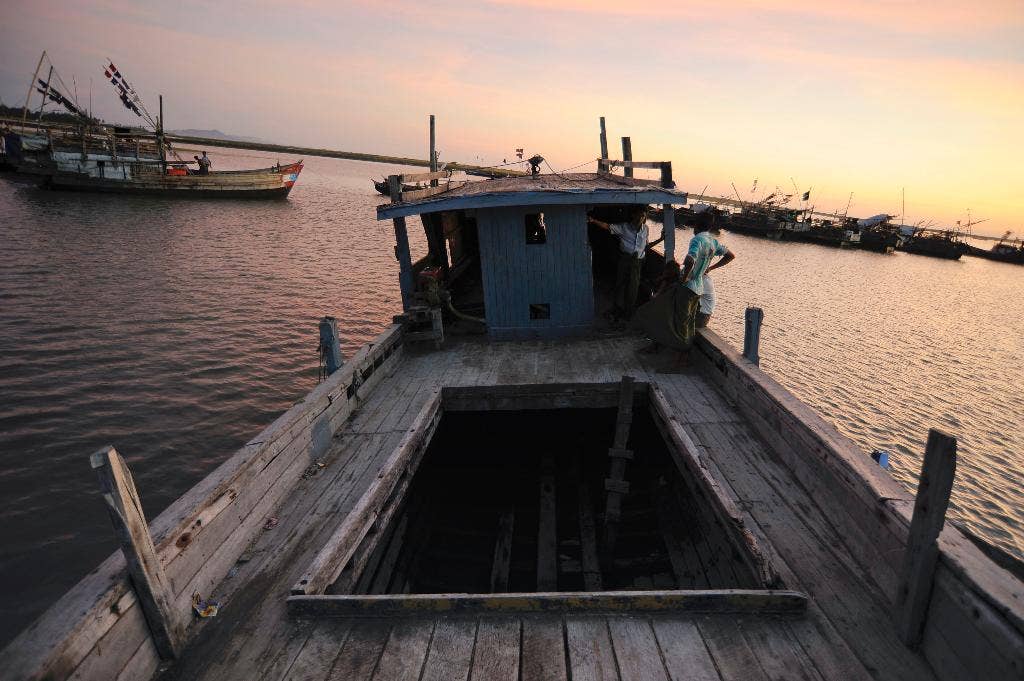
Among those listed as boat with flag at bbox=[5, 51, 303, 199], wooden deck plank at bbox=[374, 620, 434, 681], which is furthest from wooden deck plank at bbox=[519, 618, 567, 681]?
boat with flag at bbox=[5, 51, 303, 199]

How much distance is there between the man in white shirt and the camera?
8.45m

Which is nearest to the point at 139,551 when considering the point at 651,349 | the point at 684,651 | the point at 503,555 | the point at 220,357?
the point at 684,651

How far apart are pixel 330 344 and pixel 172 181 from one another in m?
48.9

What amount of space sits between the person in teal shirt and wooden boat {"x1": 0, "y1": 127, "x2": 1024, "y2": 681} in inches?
17.2

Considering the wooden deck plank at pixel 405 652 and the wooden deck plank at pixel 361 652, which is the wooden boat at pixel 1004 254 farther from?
the wooden deck plank at pixel 361 652

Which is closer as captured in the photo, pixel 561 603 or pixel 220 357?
pixel 561 603

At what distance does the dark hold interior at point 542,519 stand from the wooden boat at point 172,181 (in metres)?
49.3

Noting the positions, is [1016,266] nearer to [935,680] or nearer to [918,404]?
[918,404]

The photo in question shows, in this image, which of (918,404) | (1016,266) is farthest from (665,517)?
(1016,266)

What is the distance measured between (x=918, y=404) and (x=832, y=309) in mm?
12108

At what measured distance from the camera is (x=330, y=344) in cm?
662

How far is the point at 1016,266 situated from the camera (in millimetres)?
54875

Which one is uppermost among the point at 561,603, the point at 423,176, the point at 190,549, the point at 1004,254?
the point at 423,176

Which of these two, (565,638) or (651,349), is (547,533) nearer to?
(651,349)
